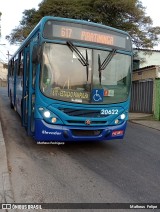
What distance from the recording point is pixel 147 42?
77.5ft

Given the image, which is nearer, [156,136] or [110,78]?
[110,78]

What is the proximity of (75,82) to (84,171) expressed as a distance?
211 cm

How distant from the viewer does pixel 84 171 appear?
20.7ft

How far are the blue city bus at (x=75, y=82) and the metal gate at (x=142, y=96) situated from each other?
12.1 m

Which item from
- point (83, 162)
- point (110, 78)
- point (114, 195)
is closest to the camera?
point (114, 195)

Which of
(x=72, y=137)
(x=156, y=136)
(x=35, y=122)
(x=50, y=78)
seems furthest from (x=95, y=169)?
(x=156, y=136)

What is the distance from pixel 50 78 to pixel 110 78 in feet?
4.87

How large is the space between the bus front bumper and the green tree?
1570 centimetres

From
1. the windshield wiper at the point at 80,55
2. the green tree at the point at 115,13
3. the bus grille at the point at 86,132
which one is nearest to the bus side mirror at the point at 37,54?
the windshield wiper at the point at 80,55

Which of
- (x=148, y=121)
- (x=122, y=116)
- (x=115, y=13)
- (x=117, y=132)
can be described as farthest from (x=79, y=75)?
(x=115, y=13)

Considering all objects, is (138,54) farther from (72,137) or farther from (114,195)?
(114,195)

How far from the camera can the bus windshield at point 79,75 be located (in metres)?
7.12

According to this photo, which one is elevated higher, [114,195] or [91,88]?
[91,88]

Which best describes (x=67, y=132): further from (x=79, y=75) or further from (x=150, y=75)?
(x=150, y=75)
